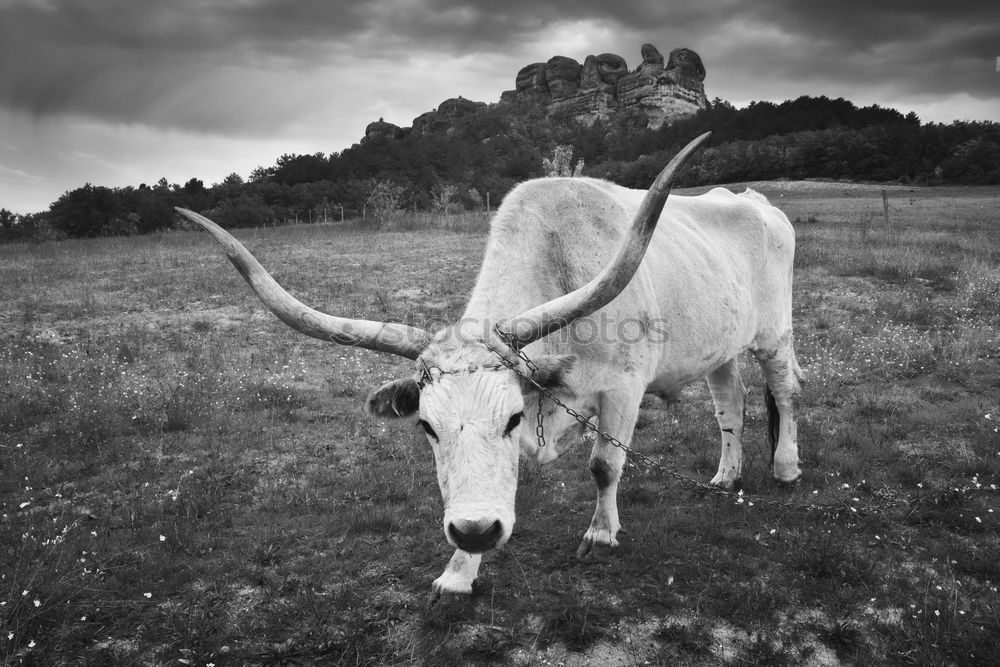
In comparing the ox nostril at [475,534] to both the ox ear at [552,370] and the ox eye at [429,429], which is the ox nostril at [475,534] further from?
the ox ear at [552,370]

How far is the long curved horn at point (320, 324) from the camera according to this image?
360cm

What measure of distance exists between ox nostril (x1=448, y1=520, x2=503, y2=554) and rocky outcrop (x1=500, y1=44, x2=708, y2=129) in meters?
144

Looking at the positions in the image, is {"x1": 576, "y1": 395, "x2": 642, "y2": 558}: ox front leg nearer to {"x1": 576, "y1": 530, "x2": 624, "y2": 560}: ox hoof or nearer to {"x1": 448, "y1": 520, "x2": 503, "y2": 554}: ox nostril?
{"x1": 576, "y1": 530, "x2": 624, "y2": 560}: ox hoof

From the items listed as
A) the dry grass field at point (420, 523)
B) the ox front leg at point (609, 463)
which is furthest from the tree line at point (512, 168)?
the ox front leg at point (609, 463)

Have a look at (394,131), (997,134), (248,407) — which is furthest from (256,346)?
(394,131)

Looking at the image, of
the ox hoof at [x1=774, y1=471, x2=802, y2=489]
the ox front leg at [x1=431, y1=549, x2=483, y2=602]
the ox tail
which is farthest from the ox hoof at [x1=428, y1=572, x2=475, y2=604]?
the ox tail

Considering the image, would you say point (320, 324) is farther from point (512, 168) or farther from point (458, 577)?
point (512, 168)

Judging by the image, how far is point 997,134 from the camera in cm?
4588

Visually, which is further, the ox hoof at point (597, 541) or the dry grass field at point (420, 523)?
the ox hoof at point (597, 541)

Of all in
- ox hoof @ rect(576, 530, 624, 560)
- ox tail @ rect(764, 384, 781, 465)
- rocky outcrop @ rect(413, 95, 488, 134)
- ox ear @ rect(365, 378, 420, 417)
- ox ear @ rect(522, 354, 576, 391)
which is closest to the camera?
ox ear @ rect(522, 354, 576, 391)

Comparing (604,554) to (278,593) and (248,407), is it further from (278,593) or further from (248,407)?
(248,407)

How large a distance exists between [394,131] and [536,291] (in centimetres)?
17737

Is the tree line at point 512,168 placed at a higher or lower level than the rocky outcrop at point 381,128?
lower

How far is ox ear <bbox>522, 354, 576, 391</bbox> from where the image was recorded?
3547mm
